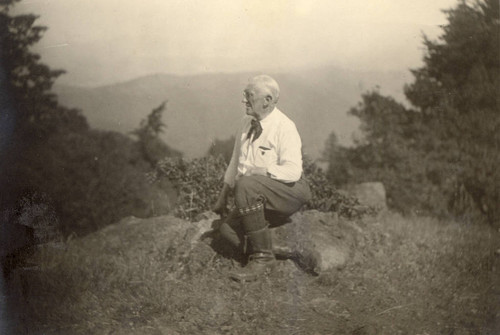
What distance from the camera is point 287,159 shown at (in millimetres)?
3932

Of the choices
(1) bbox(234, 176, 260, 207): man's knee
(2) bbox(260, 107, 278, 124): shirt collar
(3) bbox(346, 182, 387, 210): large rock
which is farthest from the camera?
(3) bbox(346, 182, 387, 210): large rock

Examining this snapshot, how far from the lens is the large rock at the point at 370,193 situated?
20.5 ft

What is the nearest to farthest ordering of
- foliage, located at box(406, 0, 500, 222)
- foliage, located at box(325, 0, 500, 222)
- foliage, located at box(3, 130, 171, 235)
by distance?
foliage, located at box(3, 130, 171, 235)
foliage, located at box(406, 0, 500, 222)
foliage, located at box(325, 0, 500, 222)

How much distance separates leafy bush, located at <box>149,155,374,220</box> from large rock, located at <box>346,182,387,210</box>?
0.71 m

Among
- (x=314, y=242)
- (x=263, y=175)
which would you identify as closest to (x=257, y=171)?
(x=263, y=175)

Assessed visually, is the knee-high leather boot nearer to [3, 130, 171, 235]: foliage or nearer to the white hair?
the white hair

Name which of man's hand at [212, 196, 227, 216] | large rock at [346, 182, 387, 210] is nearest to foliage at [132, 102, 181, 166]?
man's hand at [212, 196, 227, 216]

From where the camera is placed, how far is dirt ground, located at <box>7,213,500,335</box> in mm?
3545

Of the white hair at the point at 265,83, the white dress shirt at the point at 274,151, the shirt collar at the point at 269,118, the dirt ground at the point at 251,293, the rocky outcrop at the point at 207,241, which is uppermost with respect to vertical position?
the white hair at the point at 265,83

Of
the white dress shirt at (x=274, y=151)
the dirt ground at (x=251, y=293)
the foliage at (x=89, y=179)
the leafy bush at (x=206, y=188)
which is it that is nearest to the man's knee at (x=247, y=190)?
the white dress shirt at (x=274, y=151)

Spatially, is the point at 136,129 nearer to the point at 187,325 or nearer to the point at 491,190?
the point at 187,325

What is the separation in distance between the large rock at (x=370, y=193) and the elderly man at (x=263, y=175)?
226 cm

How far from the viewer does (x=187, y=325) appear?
138 inches

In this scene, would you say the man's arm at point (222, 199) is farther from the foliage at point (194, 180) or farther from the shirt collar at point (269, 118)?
the foliage at point (194, 180)
